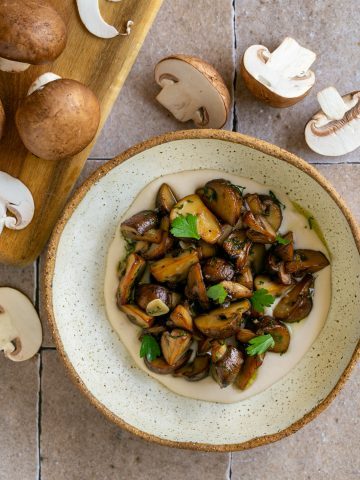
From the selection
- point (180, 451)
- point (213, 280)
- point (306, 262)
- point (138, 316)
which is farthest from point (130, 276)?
point (180, 451)

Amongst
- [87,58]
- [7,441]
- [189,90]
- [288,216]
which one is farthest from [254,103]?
[7,441]

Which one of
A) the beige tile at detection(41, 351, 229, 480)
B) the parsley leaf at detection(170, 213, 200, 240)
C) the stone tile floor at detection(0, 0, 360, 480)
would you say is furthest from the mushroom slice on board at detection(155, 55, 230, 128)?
the beige tile at detection(41, 351, 229, 480)

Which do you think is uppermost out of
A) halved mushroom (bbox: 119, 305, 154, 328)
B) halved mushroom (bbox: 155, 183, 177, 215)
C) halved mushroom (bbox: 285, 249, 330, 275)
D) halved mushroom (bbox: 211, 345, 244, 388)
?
halved mushroom (bbox: 285, 249, 330, 275)

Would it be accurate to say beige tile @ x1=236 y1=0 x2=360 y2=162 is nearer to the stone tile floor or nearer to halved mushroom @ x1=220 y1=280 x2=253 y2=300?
the stone tile floor

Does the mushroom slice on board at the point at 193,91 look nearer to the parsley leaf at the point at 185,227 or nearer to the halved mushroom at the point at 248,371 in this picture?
the parsley leaf at the point at 185,227

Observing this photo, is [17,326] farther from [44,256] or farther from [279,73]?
[279,73]

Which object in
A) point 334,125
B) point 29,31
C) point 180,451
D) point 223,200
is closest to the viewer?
point 29,31
